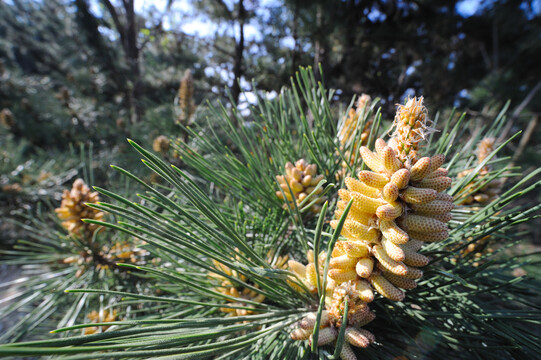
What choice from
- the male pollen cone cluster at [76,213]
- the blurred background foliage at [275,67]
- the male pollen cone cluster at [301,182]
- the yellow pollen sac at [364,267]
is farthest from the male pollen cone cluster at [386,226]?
the blurred background foliage at [275,67]

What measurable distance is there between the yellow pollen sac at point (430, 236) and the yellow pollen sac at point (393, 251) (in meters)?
0.04

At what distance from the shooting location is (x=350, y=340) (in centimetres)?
31

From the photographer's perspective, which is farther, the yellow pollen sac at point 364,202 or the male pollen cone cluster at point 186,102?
the male pollen cone cluster at point 186,102

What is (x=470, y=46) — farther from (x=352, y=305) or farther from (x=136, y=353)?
(x=136, y=353)

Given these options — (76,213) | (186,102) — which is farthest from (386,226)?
(186,102)

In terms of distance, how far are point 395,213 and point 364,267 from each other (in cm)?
8

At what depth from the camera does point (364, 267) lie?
0.32 m

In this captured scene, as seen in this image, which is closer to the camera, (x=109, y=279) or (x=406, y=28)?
(x=109, y=279)

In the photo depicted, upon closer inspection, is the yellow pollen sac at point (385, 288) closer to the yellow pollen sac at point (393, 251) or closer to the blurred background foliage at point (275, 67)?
the yellow pollen sac at point (393, 251)

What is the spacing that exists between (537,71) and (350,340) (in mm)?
3122

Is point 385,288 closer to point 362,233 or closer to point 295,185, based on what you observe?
point 362,233

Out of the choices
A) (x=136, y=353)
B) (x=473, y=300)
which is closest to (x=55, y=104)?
(x=136, y=353)

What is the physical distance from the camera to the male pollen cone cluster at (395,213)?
0.31 meters

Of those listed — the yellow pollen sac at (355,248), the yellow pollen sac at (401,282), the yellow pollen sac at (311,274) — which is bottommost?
the yellow pollen sac at (311,274)
